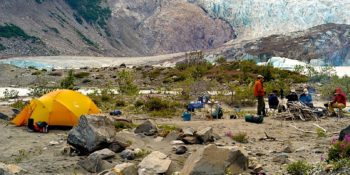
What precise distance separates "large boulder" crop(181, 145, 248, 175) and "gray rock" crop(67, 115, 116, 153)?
260cm

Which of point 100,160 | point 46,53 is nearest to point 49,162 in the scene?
point 100,160

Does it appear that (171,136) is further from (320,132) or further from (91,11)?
(91,11)

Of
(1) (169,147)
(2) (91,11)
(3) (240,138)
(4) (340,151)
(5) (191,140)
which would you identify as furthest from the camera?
Answer: (2) (91,11)

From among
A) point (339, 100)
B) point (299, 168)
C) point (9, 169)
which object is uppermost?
point (339, 100)

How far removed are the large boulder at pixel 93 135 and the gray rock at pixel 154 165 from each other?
5.29 feet

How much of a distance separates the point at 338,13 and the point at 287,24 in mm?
9805

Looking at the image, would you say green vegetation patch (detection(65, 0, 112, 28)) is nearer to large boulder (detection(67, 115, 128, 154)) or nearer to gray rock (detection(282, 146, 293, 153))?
large boulder (detection(67, 115, 128, 154))

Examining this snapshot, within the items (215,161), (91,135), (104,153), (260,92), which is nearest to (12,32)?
(260,92)

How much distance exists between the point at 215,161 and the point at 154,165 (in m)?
1.23

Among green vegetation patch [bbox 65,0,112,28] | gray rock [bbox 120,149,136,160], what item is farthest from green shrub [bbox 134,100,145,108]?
green vegetation patch [bbox 65,0,112,28]

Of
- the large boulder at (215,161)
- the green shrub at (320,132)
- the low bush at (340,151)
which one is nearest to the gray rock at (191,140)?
the large boulder at (215,161)

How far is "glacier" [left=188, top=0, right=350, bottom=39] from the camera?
91.0 metres

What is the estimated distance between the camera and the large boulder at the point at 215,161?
7838 millimetres

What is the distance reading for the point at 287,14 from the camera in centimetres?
9412
